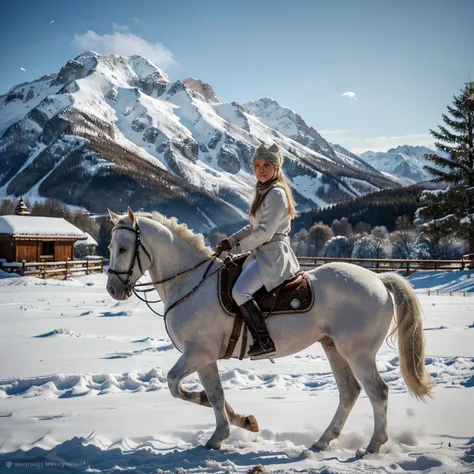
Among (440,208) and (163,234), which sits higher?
(440,208)

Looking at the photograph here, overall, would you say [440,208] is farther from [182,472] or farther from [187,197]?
[187,197]

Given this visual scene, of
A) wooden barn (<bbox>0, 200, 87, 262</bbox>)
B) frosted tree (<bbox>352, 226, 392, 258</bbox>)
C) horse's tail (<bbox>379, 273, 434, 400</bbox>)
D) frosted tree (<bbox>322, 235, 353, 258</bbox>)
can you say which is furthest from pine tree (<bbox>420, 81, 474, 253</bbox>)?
frosted tree (<bbox>322, 235, 353, 258</bbox>)

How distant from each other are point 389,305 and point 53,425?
379cm

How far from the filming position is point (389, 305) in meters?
4.55

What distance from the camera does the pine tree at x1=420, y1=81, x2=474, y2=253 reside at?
27.3 meters

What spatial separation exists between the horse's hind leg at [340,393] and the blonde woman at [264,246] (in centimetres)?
85

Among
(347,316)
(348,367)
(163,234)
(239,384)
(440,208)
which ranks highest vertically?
(440,208)

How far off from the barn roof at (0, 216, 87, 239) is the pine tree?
2792cm

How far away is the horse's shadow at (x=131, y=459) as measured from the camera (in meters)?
3.75

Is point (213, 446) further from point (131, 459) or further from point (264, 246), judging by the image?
point (264, 246)

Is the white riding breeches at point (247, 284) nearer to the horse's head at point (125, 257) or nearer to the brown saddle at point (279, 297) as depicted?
the brown saddle at point (279, 297)

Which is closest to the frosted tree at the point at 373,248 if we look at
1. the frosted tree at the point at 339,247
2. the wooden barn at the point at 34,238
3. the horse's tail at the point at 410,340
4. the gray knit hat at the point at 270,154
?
the frosted tree at the point at 339,247

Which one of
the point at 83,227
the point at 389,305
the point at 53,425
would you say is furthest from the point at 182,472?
the point at 83,227

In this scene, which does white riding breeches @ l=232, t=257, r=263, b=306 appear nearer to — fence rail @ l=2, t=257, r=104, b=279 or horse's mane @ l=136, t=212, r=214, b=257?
horse's mane @ l=136, t=212, r=214, b=257
